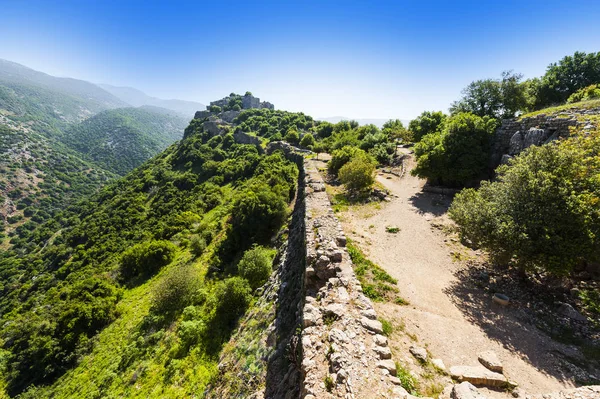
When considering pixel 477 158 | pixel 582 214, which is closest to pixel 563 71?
pixel 477 158

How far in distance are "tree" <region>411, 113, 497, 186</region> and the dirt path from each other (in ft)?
25.3

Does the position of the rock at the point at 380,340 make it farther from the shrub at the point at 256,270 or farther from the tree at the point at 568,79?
the tree at the point at 568,79

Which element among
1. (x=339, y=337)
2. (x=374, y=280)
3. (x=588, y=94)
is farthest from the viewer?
(x=588, y=94)

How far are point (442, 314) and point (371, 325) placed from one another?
5.13 metres

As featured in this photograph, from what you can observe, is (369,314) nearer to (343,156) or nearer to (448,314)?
(448,314)

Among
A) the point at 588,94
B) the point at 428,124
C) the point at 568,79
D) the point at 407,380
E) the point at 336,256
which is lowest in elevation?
the point at 407,380

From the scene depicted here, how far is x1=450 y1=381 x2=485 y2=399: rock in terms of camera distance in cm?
629

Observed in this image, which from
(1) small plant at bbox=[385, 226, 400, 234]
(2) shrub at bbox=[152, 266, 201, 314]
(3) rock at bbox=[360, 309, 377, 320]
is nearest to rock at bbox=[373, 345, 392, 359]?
(3) rock at bbox=[360, 309, 377, 320]

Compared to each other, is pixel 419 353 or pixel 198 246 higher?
pixel 419 353

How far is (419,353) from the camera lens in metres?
8.37

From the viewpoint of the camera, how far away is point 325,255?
465 inches

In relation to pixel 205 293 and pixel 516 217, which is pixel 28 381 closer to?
pixel 205 293

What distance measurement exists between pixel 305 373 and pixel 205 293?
2013 centimetres

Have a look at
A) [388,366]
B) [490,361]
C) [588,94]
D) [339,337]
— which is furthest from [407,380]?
[588,94]
